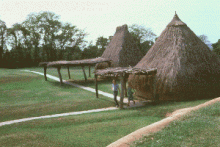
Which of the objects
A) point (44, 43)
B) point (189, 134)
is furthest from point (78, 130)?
point (44, 43)

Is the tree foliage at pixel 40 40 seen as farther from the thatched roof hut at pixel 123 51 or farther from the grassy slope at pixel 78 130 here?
the grassy slope at pixel 78 130

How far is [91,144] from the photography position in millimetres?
7164

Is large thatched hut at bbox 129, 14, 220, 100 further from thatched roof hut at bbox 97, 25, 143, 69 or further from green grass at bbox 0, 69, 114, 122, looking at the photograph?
thatched roof hut at bbox 97, 25, 143, 69

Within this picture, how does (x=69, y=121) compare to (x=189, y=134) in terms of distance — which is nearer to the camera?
(x=189, y=134)

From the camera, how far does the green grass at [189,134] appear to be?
5.97 meters

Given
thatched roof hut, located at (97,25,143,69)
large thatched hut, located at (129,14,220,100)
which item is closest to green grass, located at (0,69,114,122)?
large thatched hut, located at (129,14,220,100)

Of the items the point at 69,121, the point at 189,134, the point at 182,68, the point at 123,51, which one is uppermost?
the point at 123,51

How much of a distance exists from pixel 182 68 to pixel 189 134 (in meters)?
7.88

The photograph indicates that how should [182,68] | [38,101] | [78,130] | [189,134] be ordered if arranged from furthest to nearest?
[38,101]
[182,68]
[78,130]
[189,134]

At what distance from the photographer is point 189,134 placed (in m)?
6.48

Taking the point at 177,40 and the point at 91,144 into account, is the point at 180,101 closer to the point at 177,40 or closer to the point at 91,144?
the point at 177,40

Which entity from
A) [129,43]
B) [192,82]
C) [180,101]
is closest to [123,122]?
[180,101]

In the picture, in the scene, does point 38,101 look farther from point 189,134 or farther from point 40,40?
point 40,40

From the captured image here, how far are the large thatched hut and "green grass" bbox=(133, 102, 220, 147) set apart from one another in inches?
227
